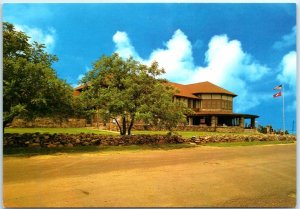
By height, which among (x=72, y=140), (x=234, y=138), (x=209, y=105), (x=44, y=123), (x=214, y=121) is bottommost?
(x=72, y=140)

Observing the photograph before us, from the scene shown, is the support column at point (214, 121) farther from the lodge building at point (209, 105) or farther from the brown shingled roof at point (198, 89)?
the brown shingled roof at point (198, 89)

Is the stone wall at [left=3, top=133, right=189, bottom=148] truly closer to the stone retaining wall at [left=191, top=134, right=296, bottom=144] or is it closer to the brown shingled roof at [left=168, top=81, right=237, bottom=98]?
the stone retaining wall at [left=191, top=134, right=296, bottom=144]

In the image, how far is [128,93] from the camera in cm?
1927

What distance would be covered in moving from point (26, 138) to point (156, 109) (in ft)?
23.2

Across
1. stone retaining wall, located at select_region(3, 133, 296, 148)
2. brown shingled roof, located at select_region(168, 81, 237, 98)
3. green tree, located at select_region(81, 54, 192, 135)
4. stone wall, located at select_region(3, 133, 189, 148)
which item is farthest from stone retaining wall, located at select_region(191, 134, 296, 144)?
brown shingled roof, located at select_region(168, 81, 237, 98)

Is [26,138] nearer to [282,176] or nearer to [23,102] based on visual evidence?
[23,102]

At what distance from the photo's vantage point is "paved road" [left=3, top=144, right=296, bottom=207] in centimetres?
775

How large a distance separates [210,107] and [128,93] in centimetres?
3425

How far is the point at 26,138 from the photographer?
1569 cm

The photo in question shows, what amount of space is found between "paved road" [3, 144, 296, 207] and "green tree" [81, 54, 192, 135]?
6205 mm

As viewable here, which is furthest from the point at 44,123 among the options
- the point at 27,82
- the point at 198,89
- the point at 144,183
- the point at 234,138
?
the point at 198,89

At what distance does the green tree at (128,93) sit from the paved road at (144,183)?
6.20 m

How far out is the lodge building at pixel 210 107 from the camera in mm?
47125

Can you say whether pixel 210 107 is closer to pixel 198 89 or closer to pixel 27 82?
pixel 198 89
